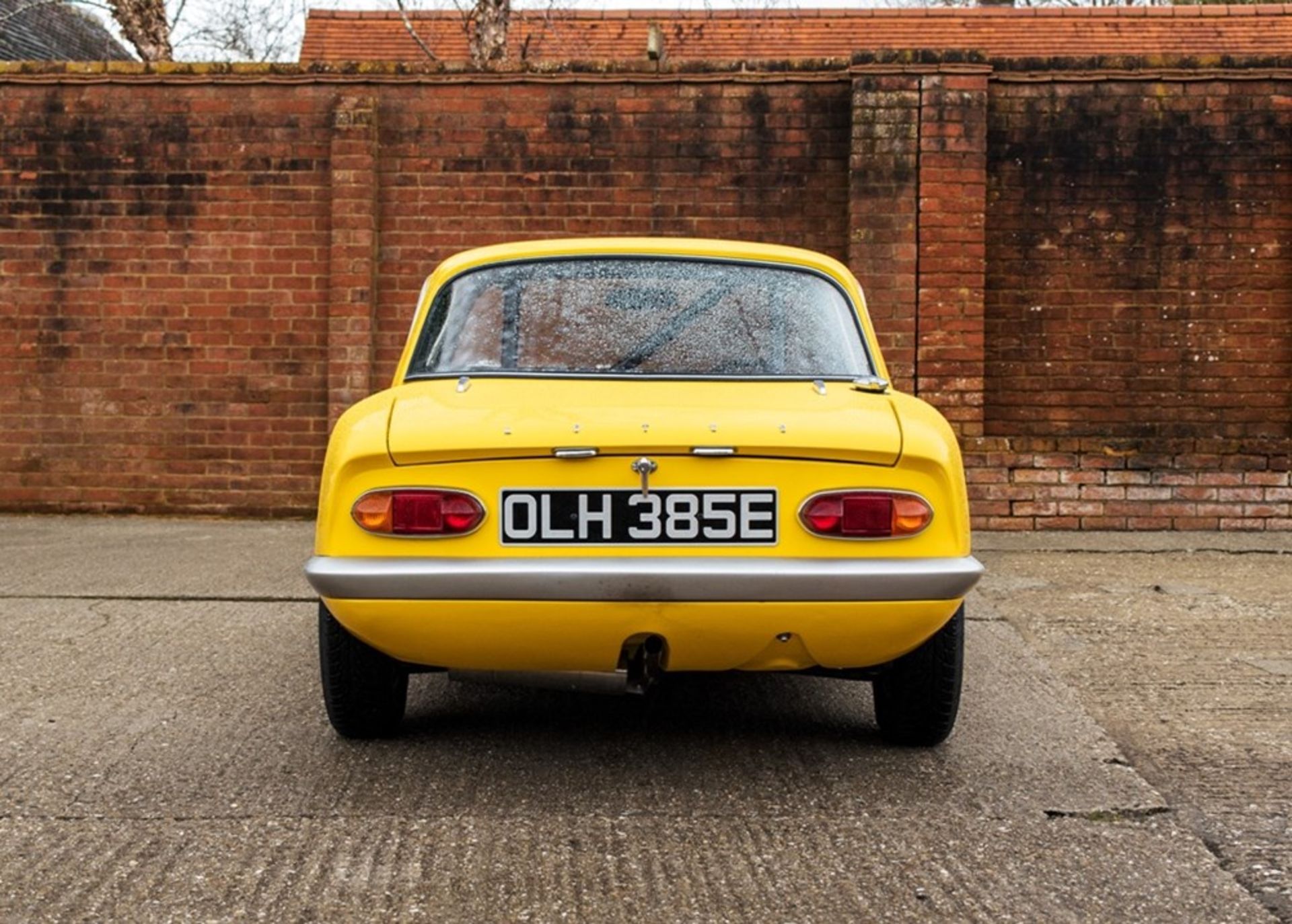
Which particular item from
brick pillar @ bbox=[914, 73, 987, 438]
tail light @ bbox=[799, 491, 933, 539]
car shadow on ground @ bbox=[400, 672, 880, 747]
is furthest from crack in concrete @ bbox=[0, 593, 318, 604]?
brick pillar @ bbox=[914, 73, 987, 438]

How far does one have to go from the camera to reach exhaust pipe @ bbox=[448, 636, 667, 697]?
146 inches

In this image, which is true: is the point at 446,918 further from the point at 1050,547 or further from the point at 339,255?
the point at 339,255

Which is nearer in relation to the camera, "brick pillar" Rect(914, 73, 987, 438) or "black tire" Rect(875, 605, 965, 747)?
"black tire" Rect(875, 605, 965, 747)

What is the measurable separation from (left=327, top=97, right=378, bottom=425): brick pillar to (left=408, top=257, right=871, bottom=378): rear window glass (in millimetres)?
5476

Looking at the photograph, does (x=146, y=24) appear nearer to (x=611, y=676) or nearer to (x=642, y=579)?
(x=611, y=676)

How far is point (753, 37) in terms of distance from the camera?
55.1ft

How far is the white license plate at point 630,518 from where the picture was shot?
141 inches

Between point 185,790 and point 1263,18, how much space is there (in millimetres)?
16224

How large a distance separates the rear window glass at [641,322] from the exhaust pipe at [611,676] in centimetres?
82

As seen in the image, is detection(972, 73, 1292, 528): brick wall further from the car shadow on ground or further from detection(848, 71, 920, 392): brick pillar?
the car shadow on ground

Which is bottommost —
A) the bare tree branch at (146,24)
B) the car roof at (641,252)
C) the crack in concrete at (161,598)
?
the crack in concrete at (161,598)

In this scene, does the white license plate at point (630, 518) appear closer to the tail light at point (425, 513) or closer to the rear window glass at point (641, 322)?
the tail light at point (425, 513)

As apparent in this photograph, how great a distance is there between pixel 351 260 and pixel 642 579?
6.92 meters

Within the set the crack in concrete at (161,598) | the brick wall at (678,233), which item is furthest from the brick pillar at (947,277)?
the crack in concrete at (161,598)
